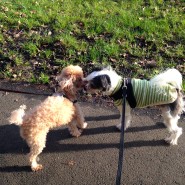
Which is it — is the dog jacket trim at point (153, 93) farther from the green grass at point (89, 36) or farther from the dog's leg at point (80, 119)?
the green grass at point (89, 36)

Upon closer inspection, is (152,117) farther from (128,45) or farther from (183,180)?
(128,45)

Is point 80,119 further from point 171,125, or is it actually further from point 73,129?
point 171,125

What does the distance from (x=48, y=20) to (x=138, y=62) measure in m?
2.55

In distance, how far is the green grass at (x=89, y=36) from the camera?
21.1 feet

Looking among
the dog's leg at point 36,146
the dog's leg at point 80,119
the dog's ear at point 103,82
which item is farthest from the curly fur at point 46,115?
the dog's ear at point 103,82

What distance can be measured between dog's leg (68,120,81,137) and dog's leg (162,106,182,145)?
1.42 metres

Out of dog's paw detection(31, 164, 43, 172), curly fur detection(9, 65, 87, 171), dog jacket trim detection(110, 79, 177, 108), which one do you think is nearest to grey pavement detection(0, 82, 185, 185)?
dog's paw detection(31, 164, 43, 172)

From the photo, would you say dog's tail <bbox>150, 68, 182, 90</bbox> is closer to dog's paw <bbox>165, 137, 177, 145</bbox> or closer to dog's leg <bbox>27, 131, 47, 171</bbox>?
dog's paw <bbox>165, 137, 177, 145</bbox>

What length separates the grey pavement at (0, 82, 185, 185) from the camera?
4594mm

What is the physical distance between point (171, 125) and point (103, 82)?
Result: 1.30 metres

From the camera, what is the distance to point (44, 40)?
6.96 meters

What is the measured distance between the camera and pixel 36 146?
448 cm

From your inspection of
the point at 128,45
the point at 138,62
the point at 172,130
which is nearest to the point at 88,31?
the point at 128,45

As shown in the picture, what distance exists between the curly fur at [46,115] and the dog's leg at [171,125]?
137 cm
